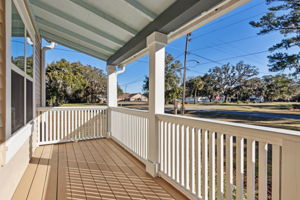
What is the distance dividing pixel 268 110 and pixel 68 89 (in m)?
4.77

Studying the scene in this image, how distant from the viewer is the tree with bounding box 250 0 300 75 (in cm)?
101

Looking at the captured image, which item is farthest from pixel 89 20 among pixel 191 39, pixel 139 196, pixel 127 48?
pixel 139 196

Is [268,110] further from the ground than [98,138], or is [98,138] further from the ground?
[268,110]

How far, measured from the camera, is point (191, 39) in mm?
1995

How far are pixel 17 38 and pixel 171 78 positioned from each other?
2194 millimetres

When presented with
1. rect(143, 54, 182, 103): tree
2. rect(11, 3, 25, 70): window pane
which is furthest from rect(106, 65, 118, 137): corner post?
rect(143, 54, 182, 103): tree

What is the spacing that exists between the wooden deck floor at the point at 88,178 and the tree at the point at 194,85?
130 centimetres

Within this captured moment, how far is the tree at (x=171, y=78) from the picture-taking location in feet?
7.23

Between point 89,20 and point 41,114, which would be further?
point 41,114

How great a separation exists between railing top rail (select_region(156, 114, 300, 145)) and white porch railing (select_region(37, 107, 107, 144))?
3.35m

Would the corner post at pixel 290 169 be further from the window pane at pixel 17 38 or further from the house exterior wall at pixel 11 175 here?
the window pane at pixel 17 38


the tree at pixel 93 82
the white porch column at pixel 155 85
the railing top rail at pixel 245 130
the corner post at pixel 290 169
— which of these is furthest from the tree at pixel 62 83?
the corner post at pixel 290 169

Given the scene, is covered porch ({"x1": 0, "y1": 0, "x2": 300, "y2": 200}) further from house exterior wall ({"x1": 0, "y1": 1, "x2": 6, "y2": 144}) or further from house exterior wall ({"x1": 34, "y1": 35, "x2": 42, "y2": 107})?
house exterior wall ({"x1": 34, "y1": 35, "x2": 42, "y2": 107})

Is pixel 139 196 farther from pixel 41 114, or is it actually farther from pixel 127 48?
pixel 41 114
